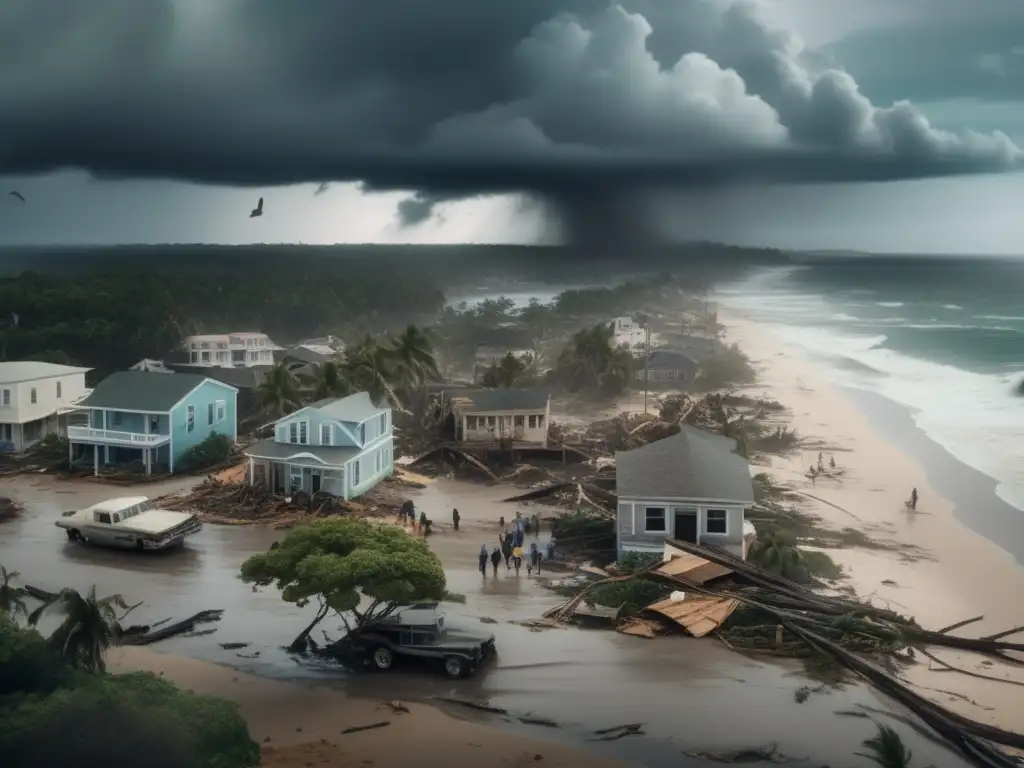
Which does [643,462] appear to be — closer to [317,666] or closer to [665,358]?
[317,666]

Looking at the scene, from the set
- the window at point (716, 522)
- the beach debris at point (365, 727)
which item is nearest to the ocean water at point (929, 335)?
the window at point (716, 522)

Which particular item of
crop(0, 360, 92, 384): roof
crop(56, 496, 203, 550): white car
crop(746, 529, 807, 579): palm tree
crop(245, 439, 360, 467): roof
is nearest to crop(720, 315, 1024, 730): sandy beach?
crop(746, 529, 807, 579): palm tree

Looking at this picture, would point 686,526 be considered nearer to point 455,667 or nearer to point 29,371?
point 455,667

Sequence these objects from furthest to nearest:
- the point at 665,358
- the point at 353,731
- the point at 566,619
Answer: the point at 665,358 → the point at 566,619 → the point at 353,731

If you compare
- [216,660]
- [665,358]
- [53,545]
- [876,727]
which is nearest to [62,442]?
[53,545]

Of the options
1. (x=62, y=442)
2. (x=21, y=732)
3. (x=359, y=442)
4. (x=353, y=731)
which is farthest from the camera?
(x=62, y=442)

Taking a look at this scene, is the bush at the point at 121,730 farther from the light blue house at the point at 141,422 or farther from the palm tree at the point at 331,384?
the palm tree at the point at 331,384
